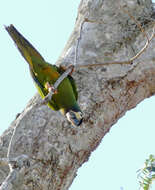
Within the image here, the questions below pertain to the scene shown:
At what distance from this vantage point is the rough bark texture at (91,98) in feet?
8.54

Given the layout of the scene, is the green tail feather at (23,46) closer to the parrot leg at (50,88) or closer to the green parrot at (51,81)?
the green parrot at (51,81)

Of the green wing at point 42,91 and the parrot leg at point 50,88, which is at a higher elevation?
the green wing at point 42,91

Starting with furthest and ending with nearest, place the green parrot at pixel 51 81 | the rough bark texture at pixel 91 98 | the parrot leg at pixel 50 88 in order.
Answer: the green parrot at pixel 51 81, the rough bark texture at pixel 91 98, the parrot leg at pixel 50 88

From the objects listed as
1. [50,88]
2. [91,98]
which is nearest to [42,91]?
[91,98]

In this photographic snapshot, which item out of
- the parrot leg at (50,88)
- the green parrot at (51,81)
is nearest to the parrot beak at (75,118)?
the green parrot at (51,81)

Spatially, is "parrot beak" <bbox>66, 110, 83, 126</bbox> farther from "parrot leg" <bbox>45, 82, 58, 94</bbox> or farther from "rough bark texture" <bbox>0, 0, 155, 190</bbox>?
"parrot leg" <bbox>45, 82, 58, 94</bbox>

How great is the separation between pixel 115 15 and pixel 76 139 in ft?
4.02

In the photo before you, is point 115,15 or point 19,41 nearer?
point 19,41

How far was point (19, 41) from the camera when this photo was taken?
2723mm

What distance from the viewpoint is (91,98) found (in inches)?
115

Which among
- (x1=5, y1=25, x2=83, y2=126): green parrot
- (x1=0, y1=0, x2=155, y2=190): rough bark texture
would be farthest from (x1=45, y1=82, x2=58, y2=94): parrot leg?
(x1=0, y1=0, x2=155, y2=190): rough bark texture

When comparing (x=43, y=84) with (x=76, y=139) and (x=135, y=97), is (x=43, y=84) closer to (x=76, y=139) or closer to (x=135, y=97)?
(x=76, y=139)

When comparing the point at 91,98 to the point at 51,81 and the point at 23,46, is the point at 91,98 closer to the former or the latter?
the point at 51,81

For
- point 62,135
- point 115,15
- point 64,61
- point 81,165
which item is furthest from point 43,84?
point 115,15
